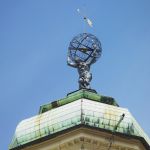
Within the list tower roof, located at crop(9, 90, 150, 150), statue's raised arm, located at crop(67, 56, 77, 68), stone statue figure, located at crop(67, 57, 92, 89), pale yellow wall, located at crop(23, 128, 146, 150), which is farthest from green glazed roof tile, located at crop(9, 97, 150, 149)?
statue's raised arm, located at crop(67, 56, 77, 68)

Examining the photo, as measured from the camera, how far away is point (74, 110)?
37656 millimetres

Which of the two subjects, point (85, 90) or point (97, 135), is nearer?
point (97, 135)

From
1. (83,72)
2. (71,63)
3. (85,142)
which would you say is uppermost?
(71,63)

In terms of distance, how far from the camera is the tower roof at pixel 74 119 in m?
37.1

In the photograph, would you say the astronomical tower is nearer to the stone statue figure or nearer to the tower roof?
the tower roof

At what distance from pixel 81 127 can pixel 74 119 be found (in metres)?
0.94

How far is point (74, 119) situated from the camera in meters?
37.1

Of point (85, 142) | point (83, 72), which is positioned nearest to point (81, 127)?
point (85, 142)

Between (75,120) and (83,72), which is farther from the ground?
(83,72)

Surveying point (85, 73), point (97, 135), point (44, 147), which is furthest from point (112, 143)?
point (85, 73)

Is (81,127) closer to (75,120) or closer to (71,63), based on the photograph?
(75,120)

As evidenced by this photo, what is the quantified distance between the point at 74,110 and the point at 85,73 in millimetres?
6729

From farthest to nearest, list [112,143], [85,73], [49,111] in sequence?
[85,73], [49,111], [112,143]

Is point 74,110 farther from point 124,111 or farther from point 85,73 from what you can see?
point 85,73
